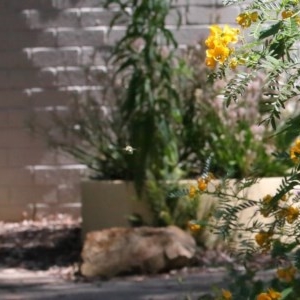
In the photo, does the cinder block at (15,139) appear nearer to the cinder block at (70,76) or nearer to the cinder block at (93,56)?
the cinder block at (70,76)

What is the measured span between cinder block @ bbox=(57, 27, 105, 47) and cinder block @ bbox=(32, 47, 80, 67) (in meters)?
0.06

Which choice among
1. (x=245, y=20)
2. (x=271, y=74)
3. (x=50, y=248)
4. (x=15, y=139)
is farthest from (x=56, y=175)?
(x=271, y=74)

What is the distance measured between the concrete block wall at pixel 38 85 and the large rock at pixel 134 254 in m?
1.87

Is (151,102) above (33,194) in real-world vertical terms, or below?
above

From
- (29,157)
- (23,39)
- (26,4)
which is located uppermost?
(26,4)

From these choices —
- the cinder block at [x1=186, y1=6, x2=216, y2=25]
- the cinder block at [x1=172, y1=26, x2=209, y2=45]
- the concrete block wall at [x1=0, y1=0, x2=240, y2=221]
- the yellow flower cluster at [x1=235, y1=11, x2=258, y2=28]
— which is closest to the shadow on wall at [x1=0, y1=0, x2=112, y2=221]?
Answer: the concrete block wall at [x1=0, y1=0, x2=240, y2=221]

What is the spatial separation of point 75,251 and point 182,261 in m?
1.17

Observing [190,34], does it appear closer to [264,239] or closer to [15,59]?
[15,59]

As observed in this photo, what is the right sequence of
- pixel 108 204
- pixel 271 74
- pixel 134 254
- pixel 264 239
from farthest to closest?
pixel 108 204, pixel 134 254, pixel 264 239, pixel 271 74

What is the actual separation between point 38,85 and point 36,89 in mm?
39

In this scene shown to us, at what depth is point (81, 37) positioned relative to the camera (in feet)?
31.8

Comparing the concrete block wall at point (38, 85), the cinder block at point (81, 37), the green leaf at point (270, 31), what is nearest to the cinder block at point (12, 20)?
the concrete block wall at point (38, 85)

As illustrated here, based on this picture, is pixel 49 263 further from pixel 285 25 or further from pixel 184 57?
pixel 285 25

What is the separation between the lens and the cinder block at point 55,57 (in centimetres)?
970
